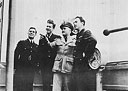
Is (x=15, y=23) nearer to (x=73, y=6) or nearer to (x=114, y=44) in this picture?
(x=73, y=6)

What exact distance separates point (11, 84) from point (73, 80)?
67 cm

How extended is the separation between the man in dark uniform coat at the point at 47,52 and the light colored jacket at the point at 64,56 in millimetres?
51

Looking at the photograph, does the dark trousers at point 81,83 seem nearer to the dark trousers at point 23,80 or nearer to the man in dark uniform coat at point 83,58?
the man in dark uniform coat at point 83,58

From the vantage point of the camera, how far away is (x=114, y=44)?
3.32 m

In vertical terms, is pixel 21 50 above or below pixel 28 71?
above

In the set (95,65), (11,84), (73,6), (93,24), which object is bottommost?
(11,84)

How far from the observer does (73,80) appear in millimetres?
3268

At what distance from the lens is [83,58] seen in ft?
10.8

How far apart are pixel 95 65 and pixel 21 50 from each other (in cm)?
83

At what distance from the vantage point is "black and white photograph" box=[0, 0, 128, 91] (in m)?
3.23

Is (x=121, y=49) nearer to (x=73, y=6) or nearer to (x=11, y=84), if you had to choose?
(x=73, y=6)

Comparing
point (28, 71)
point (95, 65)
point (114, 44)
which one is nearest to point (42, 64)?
point (28, 71)

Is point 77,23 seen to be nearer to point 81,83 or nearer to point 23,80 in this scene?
point 81,83

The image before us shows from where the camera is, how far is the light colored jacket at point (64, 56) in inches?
129
